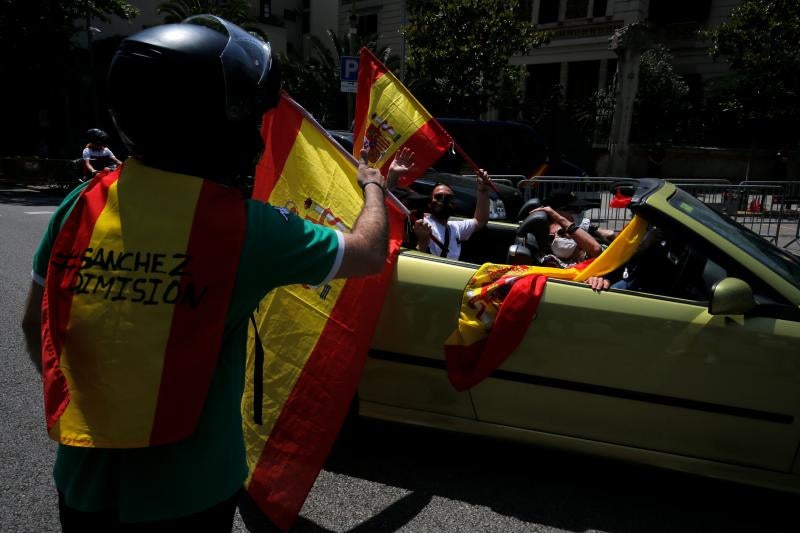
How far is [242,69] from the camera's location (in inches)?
53.0

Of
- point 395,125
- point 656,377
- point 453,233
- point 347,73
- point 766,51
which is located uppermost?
point 766,51

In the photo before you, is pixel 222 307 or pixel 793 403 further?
pixel 793 403

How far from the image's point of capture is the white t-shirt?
4363 mm

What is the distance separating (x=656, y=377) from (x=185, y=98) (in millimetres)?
2321

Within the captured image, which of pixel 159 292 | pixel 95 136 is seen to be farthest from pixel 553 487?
pixel 95 136

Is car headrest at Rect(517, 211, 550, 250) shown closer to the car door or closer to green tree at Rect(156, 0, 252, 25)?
the car door

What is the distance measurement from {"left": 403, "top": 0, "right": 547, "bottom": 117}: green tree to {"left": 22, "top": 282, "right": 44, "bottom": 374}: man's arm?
18.9m

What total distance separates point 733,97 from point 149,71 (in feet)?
71.2

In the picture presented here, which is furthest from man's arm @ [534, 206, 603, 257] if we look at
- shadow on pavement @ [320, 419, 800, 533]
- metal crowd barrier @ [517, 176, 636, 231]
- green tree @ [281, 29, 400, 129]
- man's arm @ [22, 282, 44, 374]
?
green tree @ [281, 29, 400, 129]

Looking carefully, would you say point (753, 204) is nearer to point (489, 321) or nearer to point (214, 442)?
point (489, 321)

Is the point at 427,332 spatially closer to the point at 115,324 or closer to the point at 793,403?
the point at 793,403

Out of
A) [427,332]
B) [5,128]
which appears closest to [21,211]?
[427,332]

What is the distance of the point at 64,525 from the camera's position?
4.39 feet

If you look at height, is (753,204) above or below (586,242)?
below
